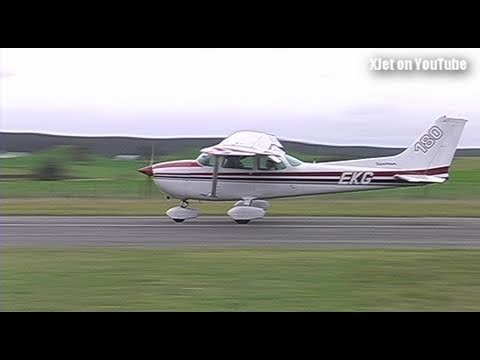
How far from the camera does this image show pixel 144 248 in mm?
13523

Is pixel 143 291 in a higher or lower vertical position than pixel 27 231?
higher

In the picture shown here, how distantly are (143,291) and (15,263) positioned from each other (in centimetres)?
321

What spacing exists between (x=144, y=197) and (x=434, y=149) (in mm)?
9695

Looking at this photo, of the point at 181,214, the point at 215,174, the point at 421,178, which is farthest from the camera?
the point at 421,178

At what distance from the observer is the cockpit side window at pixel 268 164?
66.5 feet

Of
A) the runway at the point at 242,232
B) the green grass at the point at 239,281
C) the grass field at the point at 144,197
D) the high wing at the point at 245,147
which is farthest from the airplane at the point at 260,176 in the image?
the green grass at the point at 239,281

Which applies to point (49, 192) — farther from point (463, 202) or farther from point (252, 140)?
point (463, 202)

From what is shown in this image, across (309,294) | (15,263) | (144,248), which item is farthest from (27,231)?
(309,294)

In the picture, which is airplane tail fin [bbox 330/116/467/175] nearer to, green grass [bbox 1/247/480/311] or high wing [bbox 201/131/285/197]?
high wing [bbox 201/131/285/197]

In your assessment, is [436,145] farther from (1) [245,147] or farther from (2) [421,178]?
(1) [245,147]

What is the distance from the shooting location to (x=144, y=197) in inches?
1027

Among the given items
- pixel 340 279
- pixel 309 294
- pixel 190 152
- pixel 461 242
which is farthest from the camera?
pixel 190 152

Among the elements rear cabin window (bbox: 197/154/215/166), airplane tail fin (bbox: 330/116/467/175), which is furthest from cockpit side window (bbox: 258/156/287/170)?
airplane tail fin (bbox: 330/116/467/175)

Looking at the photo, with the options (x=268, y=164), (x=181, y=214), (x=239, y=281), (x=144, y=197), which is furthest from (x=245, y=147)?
(x=239, y=281)
